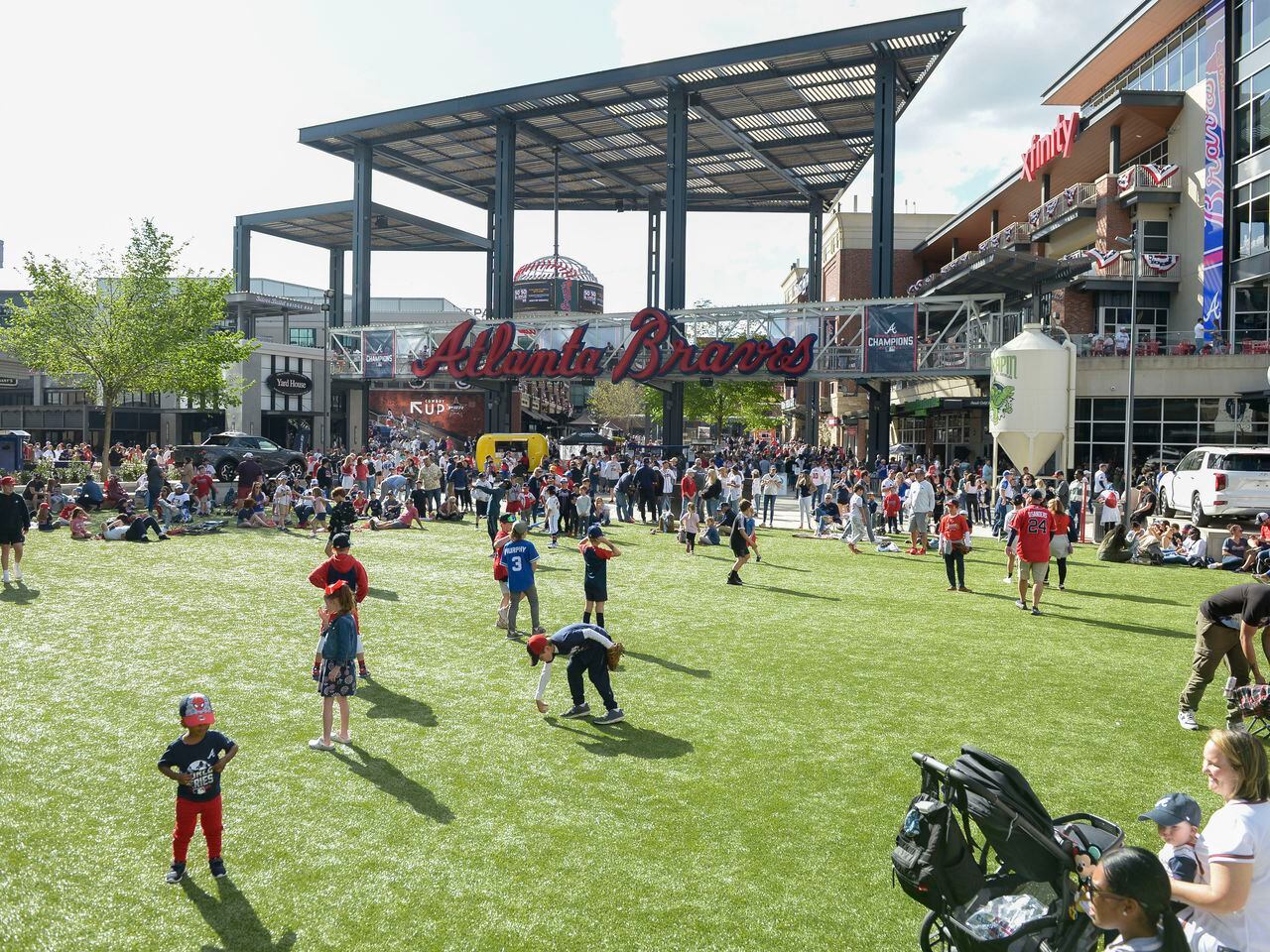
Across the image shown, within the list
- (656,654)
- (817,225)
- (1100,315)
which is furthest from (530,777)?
(817,225)

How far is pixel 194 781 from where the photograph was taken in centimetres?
597

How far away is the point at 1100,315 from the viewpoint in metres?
38.2

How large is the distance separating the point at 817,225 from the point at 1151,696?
178ft

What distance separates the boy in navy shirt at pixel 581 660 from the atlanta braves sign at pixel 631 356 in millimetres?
30682

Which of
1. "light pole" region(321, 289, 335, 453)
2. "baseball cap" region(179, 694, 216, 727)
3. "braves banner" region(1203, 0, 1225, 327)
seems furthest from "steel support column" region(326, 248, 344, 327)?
"baseball cap" region(179, 694, 216, 727)

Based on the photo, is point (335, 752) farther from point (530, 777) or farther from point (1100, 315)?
point (1100, 315)

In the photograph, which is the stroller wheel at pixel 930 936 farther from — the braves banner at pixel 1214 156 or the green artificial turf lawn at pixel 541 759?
the braves banner at pixel 1214 156

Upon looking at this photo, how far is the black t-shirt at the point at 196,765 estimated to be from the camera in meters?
5.98

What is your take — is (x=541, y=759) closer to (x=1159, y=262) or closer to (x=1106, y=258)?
(x=1106, y=258)

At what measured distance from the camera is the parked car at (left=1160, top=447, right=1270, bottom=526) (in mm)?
21219

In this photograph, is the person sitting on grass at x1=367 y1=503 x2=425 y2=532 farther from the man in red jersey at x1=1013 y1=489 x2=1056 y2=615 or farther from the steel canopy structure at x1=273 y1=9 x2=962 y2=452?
the steel canopy structure at x1=273 y1=9 x2=962 y2=452

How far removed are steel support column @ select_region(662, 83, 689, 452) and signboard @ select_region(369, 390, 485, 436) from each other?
20020mm

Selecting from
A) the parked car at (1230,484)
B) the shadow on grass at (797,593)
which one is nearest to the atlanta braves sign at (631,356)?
the parked car at (1230,484)

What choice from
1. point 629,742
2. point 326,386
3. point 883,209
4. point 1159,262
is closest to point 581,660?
point 629,742
